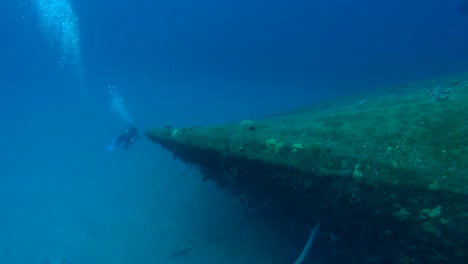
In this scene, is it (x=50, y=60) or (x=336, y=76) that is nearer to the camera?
(x=336, y=76)

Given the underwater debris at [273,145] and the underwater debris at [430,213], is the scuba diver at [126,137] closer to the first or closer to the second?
the underwater debris at [273,145]

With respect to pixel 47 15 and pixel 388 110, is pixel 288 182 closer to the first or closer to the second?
pixel 388 110

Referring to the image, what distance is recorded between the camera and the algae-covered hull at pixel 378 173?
10.3 ft

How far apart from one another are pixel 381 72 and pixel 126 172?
1947 inches

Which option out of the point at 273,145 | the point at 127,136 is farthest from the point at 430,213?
the point at 127,136

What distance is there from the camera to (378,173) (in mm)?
3477

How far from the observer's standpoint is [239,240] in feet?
29.5

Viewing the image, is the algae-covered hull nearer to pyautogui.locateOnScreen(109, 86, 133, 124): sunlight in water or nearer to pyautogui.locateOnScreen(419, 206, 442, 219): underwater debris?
pyautogui.locateOnScreen(419, 206, 442, 219): underwater debris

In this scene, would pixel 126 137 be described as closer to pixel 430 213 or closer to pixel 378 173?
pixel 378 173

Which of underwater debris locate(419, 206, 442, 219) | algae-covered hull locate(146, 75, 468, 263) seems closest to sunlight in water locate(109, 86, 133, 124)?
algae-covered hull locate(146, 75, 468, 263)

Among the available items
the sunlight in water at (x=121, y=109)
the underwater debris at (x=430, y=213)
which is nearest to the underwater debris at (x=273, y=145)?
the underwater debris at (x=430, y=213)

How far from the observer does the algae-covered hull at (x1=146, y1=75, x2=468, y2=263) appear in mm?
3125

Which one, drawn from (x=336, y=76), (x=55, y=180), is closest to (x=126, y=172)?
(x=55, y=180)

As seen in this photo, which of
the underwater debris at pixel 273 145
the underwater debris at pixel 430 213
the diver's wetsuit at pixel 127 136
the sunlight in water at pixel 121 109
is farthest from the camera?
the sunlight in water at pixel 121 109
